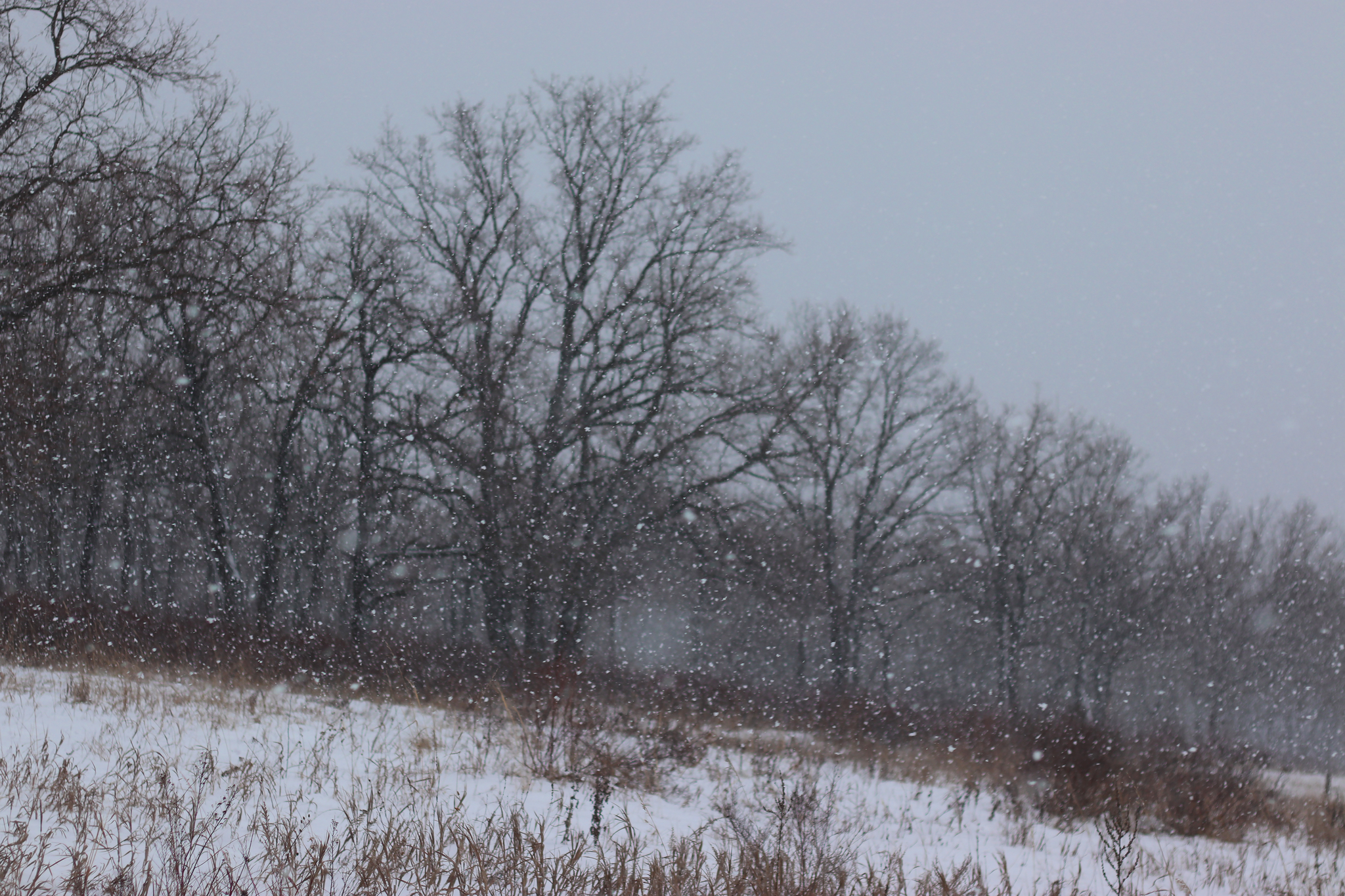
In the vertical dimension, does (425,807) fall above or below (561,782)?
above

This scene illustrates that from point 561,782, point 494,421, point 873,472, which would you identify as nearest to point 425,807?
point 561,782

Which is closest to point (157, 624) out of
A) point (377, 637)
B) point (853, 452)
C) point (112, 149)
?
point (377, 637)

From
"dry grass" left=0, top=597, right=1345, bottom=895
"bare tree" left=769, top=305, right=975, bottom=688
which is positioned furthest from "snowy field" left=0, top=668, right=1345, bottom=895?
"bare tree" left=769, top=305, right=975, bottom=688

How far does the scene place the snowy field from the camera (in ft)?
12.3

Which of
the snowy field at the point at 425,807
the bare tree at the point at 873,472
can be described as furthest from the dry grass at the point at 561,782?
the bare tree at the point at 873,472

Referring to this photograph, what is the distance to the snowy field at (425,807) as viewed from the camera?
3.76m

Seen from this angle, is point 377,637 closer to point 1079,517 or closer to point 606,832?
point 606,832

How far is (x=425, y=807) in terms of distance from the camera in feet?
16.4

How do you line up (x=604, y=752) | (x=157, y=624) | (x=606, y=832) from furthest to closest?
(x=157, y=624), (x=604, y=752), (x=606, y=832)

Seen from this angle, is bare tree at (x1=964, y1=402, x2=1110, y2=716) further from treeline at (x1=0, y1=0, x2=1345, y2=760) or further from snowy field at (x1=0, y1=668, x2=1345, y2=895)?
snowy field at (x1=0, y1=668, x2=1345, y2=895)

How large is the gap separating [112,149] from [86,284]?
227 centimetres

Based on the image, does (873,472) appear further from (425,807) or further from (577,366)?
(425,807)

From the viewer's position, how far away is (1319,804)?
12617 mm

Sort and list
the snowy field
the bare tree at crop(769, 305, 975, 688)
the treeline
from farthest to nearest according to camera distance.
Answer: the bare tree at crop(769, 305, 975, 688) < the treeline < the snowy field
